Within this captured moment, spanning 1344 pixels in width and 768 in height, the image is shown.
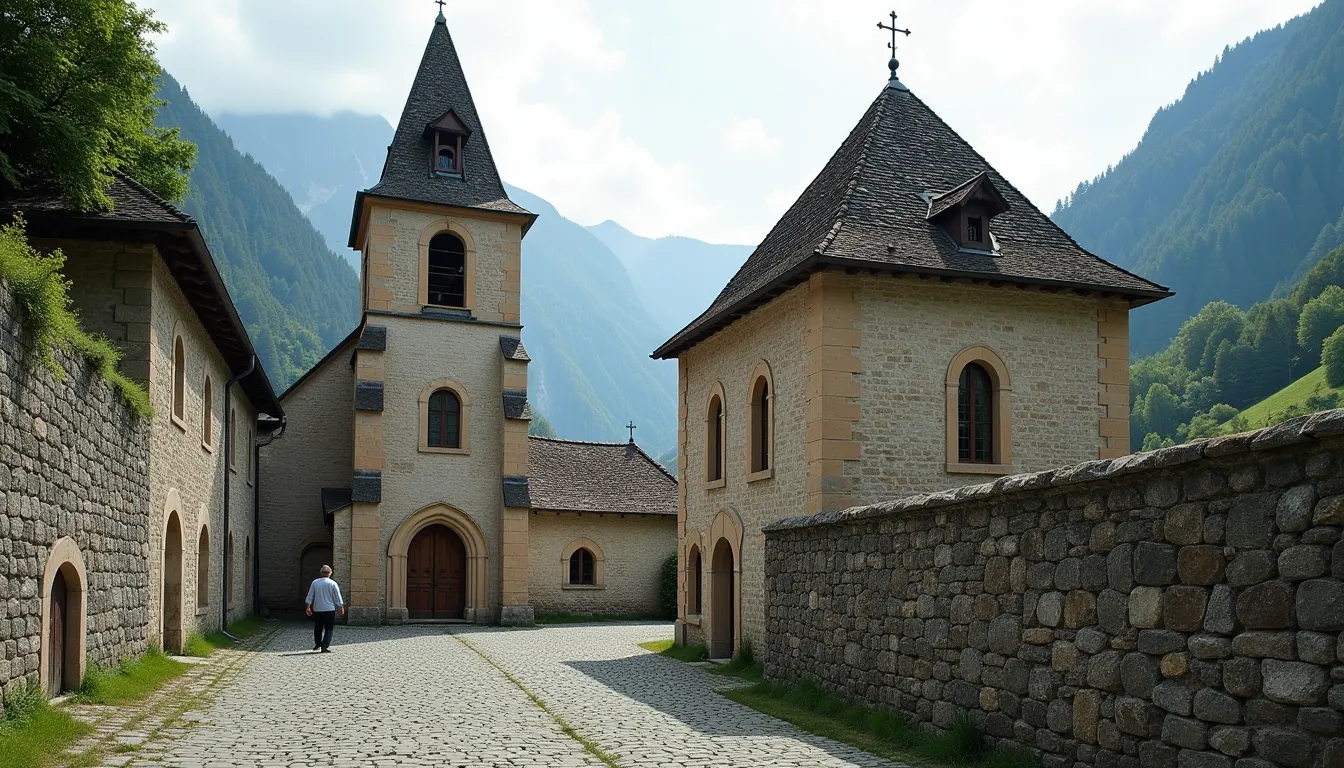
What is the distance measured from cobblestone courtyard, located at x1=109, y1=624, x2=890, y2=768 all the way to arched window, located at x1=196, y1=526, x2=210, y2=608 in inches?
72.6

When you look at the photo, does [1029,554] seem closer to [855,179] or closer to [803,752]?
[803,752]

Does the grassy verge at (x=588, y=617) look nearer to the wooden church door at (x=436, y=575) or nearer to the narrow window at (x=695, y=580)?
the wooden church door at (x=436, y=575)

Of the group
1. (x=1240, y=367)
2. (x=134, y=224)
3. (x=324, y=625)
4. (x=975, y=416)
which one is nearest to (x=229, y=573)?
(x=324, y=625)

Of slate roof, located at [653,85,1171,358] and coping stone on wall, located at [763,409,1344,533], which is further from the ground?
A: slate roof, located at [653,85,1171,358]

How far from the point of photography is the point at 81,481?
1115 centimetres

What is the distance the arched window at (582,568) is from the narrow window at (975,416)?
17546mm

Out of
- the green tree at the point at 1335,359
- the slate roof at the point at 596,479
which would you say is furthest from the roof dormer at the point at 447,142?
the green tree at the point at 1335,359

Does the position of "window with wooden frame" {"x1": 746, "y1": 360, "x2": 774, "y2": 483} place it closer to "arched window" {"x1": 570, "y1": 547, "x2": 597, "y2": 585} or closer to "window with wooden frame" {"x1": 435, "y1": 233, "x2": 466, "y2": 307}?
"window with wooden frame" {"x1": 435, "y1": 233, "x2": 466, "y2": 307}

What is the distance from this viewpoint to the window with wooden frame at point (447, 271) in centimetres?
2967

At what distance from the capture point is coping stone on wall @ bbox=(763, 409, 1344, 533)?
19.0 feet

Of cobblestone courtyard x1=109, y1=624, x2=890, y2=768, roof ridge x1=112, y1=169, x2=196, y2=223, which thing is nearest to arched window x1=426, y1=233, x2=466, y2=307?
cobblestone courtyard x1=109, y1=624, x2=890, y2=768

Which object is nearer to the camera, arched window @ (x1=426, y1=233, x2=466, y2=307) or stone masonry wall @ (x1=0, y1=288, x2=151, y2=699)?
stone masonry wall @ (x1=0, y1=288, x2=151, y2=699)

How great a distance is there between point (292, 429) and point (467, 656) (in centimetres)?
1401

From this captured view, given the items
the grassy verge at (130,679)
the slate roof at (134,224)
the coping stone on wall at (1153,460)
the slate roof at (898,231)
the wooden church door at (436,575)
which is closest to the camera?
the coping stone on wall at (1153,460)
